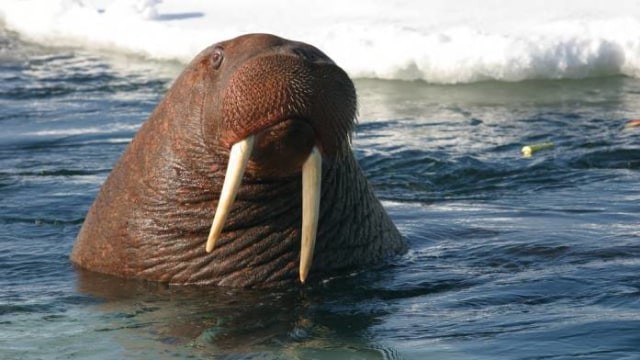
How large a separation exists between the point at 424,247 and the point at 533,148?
3.41 metres

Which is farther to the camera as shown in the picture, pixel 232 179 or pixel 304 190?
pixel 304 190

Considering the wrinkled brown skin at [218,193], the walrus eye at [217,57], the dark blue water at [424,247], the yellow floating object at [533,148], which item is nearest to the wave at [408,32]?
the dark blue water at [424,247]

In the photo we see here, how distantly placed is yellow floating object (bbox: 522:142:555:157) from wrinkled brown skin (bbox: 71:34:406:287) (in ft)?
12.1

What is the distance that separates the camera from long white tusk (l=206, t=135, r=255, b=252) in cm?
576

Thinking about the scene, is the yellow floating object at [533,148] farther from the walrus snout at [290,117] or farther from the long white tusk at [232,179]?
the long white tusk at [232,179]

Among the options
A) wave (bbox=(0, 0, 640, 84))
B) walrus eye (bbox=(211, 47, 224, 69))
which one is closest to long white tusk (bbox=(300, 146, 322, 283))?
walrus eye (bbox=(211, 47, 224, 69))

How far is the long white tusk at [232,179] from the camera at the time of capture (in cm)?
576

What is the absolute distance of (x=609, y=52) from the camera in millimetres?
14031

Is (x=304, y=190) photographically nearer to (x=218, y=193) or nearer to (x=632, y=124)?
(x=218, y=193)

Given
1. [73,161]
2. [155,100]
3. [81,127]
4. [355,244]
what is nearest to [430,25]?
[155,100]

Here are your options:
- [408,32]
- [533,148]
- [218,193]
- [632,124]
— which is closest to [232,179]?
[218,193]

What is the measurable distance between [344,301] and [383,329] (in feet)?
1.86

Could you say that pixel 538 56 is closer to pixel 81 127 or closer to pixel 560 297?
pixel 81 127

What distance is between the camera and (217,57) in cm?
640
